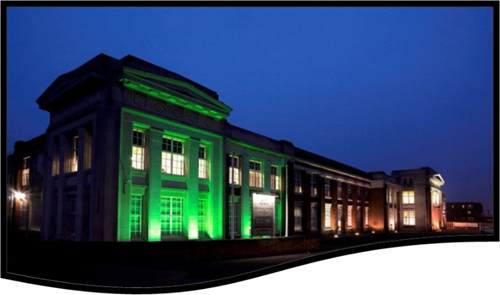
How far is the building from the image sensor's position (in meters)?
Result: 20.4

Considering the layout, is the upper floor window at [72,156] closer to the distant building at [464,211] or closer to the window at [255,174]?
the window at [255,174]

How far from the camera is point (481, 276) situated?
23.7 feet

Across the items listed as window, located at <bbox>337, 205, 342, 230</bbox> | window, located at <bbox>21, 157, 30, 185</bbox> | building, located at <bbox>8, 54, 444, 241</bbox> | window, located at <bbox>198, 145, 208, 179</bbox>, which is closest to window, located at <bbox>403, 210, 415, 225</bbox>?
window, located at <bbox>337, 205, 342, 230</bbox>

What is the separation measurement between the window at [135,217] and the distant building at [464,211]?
167 meters

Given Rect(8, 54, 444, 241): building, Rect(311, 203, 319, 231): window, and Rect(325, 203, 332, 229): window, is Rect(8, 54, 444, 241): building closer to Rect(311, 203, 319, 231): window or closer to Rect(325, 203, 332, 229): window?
Rect(311, 203, 319, 231): window

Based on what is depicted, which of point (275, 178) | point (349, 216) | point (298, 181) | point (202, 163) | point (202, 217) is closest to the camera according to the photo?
point (202, 217)

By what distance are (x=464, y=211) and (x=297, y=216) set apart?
155080mm

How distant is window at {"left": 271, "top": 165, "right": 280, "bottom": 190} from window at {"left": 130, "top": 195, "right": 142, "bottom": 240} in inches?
544

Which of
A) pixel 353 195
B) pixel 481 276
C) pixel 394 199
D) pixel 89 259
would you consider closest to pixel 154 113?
pixel 89 259

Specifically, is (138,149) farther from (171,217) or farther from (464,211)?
(464,211)

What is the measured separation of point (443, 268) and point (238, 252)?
14.0m

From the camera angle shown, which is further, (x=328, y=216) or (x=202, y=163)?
(x=328, y=216)

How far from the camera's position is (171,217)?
23.2 meters

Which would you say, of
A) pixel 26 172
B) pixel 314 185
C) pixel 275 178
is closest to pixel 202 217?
pixel 275 178
